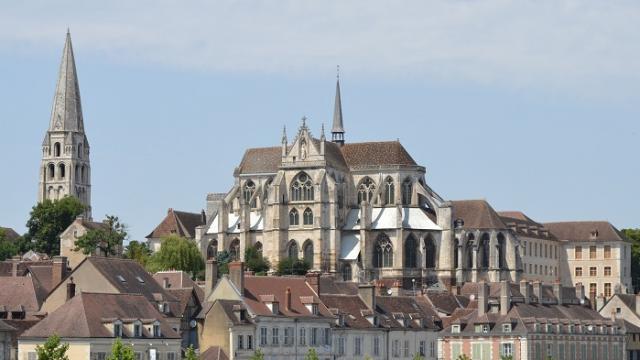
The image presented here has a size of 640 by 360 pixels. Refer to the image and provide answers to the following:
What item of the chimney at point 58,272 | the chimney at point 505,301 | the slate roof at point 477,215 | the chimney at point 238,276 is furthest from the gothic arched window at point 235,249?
the chimney at point 238,276

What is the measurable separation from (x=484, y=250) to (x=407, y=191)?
32.9 ft

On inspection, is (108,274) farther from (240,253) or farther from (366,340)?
(240,253)

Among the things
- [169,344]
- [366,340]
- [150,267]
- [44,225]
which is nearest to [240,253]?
[44,225]

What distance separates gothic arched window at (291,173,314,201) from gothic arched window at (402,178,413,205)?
927 cm

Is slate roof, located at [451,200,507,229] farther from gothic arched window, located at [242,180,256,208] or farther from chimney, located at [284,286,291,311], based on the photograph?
chimney, located at [284,286,291,311]

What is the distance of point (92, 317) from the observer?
7644cm

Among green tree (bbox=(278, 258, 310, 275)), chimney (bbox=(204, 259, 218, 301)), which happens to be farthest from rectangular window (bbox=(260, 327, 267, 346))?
green tree (bbox=(278, 258, 310, 275))

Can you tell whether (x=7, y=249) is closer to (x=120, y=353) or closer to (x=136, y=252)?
Result: (x=136, y=252)

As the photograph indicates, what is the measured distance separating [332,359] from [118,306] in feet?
49.1

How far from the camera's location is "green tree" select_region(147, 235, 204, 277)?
137m

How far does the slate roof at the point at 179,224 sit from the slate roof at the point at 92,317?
91.4 meters

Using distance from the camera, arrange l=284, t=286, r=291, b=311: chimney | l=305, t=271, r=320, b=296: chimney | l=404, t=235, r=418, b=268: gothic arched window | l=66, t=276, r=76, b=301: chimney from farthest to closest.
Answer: l=404, t=235, r=418, b=268: gothic arched window → l=305, t=271, r=320, b=296: chimney → l=284, t=286, r=291, b=311: chimney → l=66, t=276, r=76, b=301: chimney

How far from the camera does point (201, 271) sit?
143 metres

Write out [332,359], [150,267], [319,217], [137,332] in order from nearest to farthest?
[137,332], [332,359], [150,267], [319,217]
